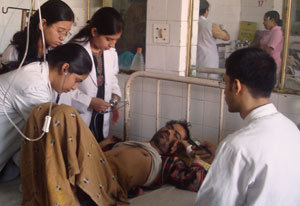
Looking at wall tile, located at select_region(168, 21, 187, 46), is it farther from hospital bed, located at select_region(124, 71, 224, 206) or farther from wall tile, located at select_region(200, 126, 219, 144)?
wall tile, located at select_region(200, 126, 219, 144)

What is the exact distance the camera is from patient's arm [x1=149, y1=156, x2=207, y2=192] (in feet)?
8.68

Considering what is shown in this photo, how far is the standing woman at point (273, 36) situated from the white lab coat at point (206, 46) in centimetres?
45

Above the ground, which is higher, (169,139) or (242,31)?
(242,31)

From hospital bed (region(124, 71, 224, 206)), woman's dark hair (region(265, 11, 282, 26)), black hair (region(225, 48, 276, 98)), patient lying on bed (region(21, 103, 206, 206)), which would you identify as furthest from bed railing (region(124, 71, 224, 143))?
black hair (region(225, 48, 276, 98))

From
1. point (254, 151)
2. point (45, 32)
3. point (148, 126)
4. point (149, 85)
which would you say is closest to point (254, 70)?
point (254, 151)

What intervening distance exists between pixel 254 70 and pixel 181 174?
134 cm

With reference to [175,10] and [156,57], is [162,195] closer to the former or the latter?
[156,57]

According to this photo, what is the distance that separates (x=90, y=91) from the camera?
2.99 meters

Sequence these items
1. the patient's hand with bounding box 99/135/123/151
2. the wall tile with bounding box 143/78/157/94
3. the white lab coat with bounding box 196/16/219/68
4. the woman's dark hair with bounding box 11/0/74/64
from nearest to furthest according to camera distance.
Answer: the woman's dark hair with bounding box 11/0/74/64
the patient's hand with bounding box 99/135/123/151
the white lab coat with bounding box 196/16/219/68
the wall tile with bounding box 143/78/157/94

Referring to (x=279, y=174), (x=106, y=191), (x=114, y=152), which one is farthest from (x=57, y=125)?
(x=279, y=174)

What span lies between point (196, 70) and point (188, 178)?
3.52ft

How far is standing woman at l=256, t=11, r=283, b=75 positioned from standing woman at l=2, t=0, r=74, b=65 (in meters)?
1.41

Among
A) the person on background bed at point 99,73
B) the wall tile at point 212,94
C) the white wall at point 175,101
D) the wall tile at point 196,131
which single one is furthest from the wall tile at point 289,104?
the person on background bed at point 99,73

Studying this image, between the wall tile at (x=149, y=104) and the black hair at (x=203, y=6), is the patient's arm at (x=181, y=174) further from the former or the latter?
the black hair at (x=203, y=6)
